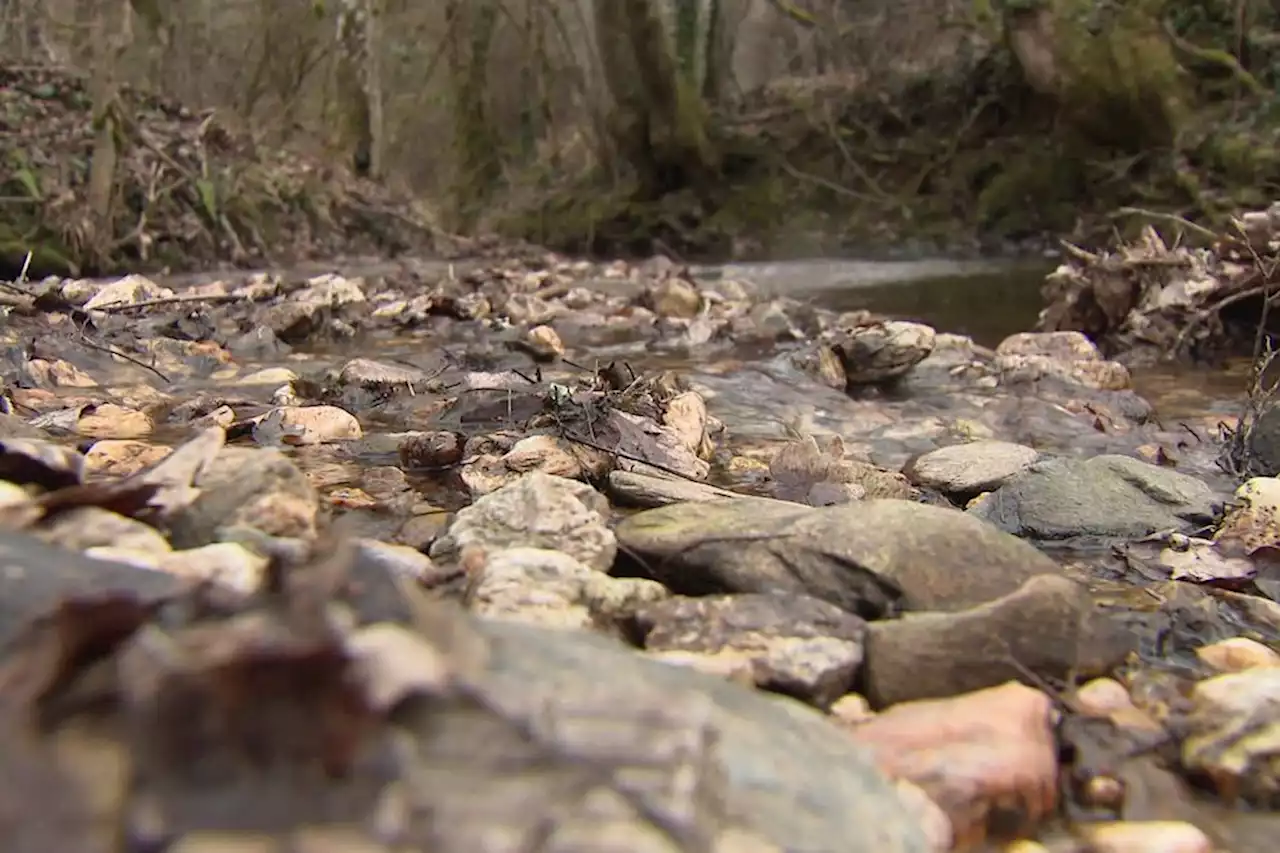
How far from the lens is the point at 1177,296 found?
5.79 meters

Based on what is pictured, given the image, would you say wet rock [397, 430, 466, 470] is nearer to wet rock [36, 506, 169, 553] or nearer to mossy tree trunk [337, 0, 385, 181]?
wet rock [36, 506, 169, 553]

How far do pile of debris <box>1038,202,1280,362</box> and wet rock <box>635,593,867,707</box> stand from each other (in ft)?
15.7

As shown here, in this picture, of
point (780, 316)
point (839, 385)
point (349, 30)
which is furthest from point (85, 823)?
point (349, 30)

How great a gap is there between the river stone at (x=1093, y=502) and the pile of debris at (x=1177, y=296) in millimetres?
3292

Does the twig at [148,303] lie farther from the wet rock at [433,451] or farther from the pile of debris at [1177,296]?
the pile of debris at [1177,296]

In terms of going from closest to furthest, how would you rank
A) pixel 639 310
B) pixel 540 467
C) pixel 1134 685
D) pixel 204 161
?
1. pixel 1134 685
2. pixel 540 467
3. pixel 639 310
4. pixel 204 161

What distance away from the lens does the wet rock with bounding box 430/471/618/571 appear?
176 centimetres

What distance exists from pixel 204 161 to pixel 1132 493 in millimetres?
8973

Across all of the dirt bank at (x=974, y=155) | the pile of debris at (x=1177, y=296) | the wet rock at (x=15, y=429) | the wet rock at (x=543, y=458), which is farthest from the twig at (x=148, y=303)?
the dirt bank at (x=974, y=155)

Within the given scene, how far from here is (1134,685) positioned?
1.54 metres

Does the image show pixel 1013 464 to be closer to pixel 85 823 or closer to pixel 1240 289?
pixel 85 823

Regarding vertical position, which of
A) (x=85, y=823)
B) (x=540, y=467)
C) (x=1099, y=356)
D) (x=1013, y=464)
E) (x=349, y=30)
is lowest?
(x=1099, y=356)

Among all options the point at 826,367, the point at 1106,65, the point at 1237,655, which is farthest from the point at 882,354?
the point at 1106,65

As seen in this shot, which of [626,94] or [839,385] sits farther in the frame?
[626,94]
